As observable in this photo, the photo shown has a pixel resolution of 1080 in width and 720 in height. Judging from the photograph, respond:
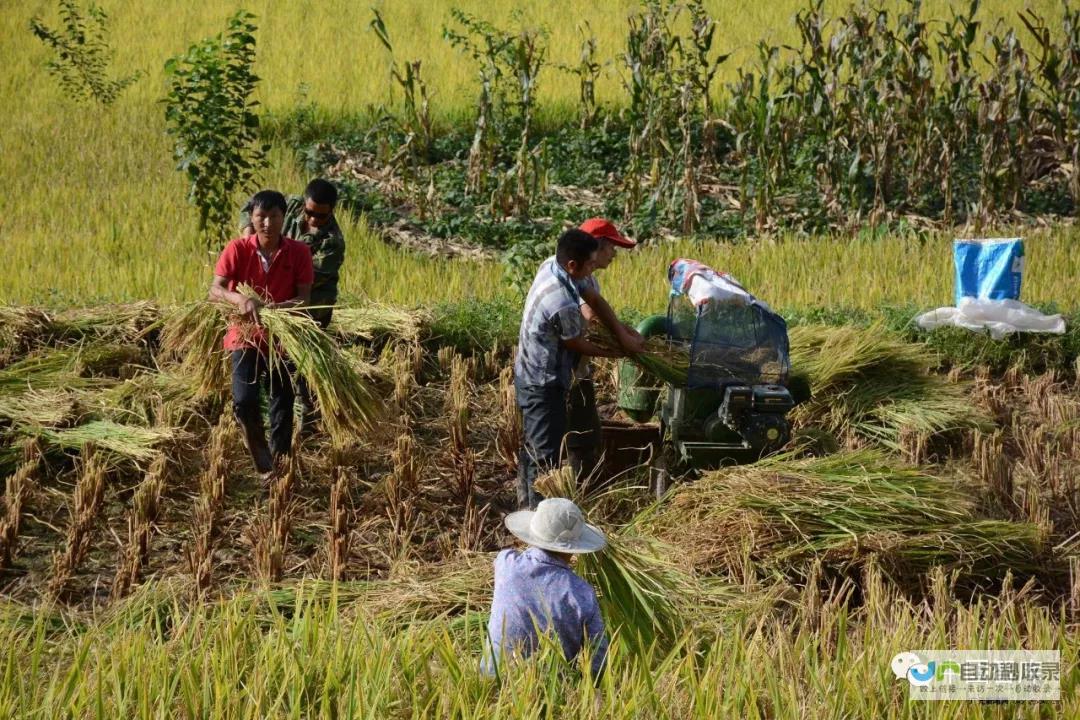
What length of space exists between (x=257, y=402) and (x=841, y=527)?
2367 mm

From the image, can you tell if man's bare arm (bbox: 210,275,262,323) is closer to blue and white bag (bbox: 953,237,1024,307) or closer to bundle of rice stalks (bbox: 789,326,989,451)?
bundle of rice stalks (bbox: 789,326,989,451)

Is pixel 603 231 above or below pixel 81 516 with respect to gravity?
above

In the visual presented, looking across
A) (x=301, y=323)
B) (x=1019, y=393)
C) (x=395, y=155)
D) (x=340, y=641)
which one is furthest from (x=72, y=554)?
(x=395, y=155)

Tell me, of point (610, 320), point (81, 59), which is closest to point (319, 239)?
point (610, 320)

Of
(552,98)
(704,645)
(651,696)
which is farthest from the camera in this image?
(552,98)

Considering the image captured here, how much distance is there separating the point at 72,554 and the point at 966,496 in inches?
131

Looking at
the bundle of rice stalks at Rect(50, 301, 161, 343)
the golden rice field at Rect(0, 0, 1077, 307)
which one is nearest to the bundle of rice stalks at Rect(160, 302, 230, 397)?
the bundle of rice stalks at Rect(50, 301, 161, 343)

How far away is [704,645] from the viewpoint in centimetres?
383

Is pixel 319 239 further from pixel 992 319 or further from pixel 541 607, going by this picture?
pixel 992 319

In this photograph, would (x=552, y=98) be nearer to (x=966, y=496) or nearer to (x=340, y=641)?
(x=966, y=496)

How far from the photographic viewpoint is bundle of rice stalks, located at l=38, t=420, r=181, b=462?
5469mm

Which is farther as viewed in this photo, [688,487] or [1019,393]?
[1019,393]

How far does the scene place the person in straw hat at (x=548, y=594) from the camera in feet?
10.9

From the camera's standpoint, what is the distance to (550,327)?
506 cm
